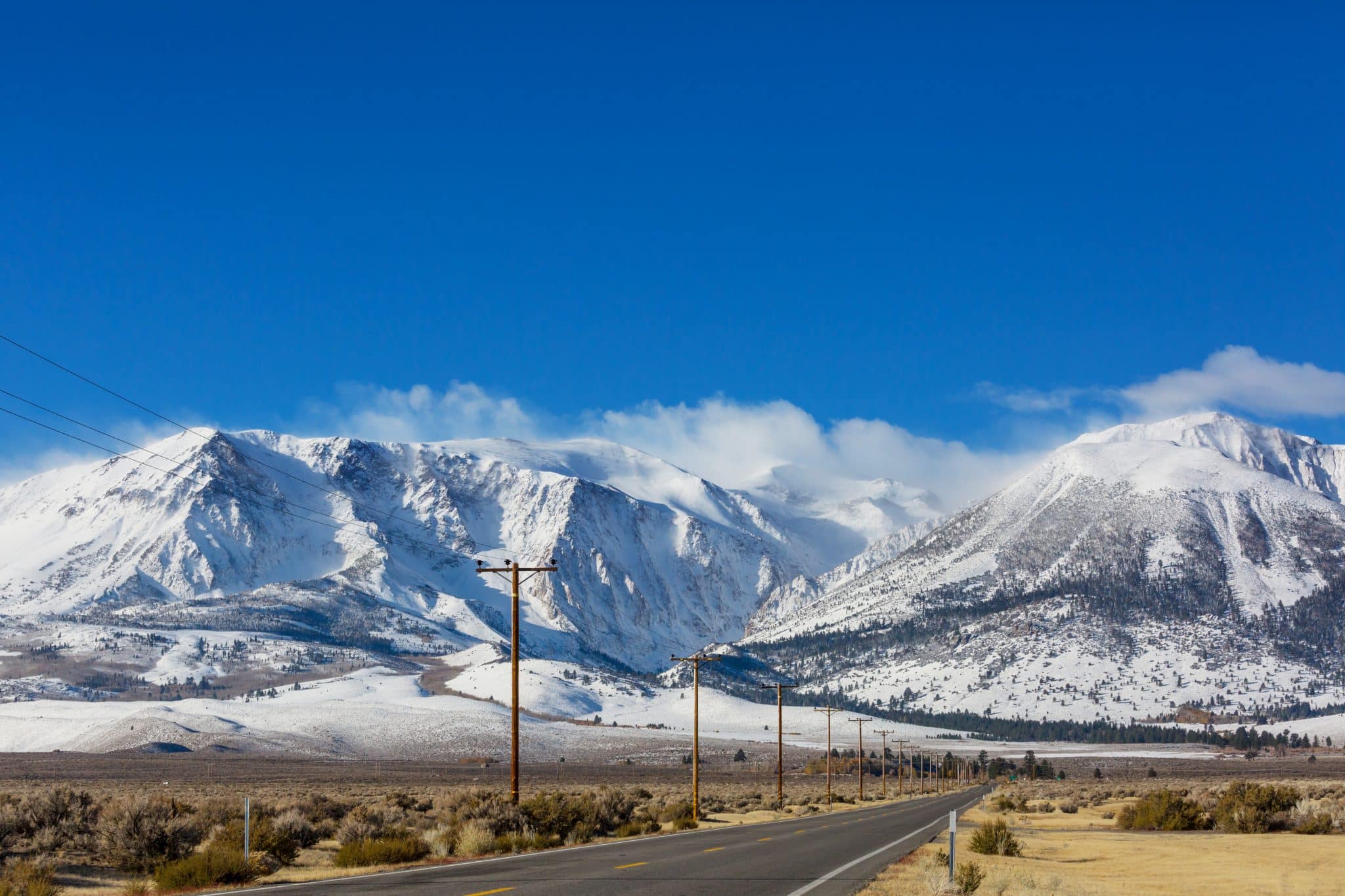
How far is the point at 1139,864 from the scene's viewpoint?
3192 centimetres

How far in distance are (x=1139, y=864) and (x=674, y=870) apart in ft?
48.4

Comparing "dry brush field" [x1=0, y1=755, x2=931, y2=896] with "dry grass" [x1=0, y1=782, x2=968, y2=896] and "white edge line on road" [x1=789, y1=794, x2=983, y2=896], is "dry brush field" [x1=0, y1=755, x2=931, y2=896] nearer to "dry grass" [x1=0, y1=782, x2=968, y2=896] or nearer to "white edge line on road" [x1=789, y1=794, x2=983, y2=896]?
"dry grass" [x1=0, y1=782, x2=968, y2=896]

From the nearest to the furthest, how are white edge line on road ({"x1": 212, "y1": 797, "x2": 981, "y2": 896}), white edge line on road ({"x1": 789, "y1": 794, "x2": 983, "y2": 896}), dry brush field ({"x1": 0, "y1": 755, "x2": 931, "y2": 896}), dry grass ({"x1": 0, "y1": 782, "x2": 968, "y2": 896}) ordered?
1. white edge line on road ({"x1": 212, "y1": 797, "x2": 981, "y2": 896})
2. white edge line on road ({"x1": 789, "y1": 794, "x2": 983, "y2": 896})
3. dry brush field ({"x1": 0, "y1": 755, "x2": 931, "y2": 896})
4. dry grass ({"x1": 0, "y1": 782, "x2": 968, "y2": 896})

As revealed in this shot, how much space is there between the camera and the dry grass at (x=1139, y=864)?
2353 cm

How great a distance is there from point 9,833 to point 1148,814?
42713 millimetres

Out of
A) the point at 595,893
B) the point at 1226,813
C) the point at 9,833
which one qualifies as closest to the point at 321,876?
the point at 595,893

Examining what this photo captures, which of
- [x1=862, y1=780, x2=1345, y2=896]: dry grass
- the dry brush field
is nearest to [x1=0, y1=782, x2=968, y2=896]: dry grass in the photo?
the dry brush field

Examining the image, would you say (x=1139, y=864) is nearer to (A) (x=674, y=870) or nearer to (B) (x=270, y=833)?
(A) (x=674, y=870)

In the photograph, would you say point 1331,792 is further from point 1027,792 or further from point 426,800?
point 426,800

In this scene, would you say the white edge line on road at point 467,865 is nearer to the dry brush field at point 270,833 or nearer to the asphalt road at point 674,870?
the asphalt road at point 674,870

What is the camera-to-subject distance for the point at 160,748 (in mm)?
162875

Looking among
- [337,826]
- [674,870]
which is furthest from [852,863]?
[337,826]

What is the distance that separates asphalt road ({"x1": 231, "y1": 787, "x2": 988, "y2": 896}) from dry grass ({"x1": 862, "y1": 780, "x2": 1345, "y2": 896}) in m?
1.17

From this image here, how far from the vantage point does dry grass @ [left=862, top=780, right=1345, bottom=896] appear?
2353 cm
